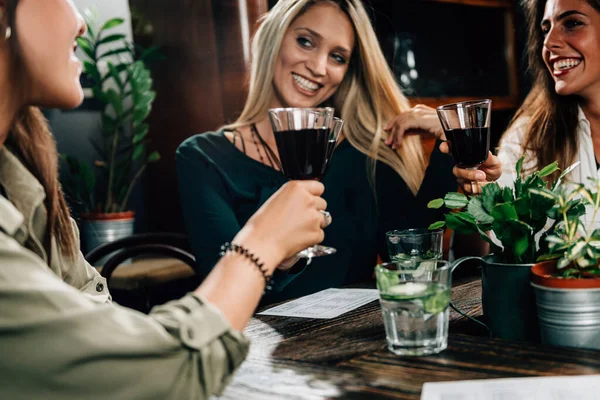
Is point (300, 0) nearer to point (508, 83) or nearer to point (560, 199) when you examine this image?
point (560, 199)

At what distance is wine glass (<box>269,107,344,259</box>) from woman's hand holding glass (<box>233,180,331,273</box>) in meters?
0.16

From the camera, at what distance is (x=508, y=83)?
4.12m

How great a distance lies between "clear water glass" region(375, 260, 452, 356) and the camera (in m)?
0.96

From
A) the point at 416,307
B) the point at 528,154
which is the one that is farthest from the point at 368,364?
the point at 528,154

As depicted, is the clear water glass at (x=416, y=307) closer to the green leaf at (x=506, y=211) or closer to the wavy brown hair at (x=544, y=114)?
the green leaf at (x=506, y=211)

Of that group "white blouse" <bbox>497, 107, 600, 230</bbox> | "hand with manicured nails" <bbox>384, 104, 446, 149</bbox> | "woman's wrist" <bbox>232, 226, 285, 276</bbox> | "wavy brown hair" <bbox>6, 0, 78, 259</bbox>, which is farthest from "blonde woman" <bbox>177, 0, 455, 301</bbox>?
"woman's wrist" <bbox>232, 226, 285, 276</bbox>

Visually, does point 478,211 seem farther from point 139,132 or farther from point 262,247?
point 139,132

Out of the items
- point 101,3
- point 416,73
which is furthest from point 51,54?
point 416,73

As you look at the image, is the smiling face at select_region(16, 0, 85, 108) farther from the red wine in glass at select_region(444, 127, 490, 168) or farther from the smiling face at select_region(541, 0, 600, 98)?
the smiling face at select_region(541, 0, 600, 98)

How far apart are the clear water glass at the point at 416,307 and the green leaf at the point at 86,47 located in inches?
106

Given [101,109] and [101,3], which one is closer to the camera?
[101,109]

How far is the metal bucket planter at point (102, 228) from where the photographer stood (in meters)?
3.12

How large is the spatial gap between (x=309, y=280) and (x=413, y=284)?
1262 mm

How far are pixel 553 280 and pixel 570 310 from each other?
0.18ft
